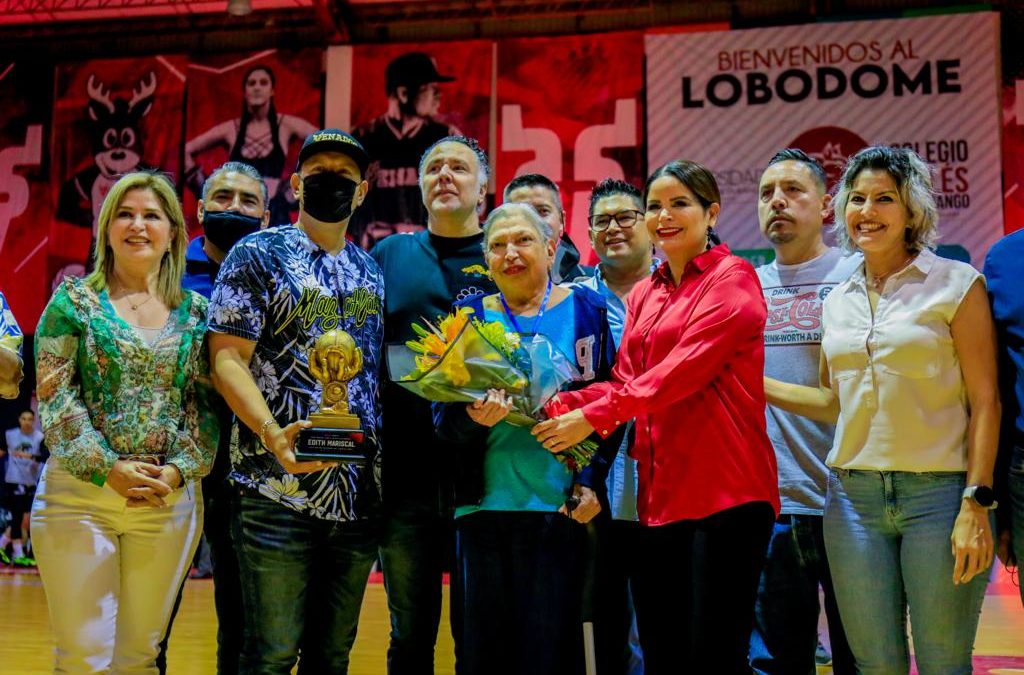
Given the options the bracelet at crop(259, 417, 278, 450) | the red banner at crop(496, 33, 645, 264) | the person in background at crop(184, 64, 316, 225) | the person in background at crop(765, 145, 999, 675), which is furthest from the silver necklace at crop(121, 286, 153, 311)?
the person in background at crop(184, 64, 316, 225)

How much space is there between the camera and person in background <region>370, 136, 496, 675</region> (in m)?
2.89

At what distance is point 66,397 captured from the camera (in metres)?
2.62

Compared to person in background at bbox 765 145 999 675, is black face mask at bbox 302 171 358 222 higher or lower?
higher

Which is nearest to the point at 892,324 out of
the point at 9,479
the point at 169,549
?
the point at 169,549

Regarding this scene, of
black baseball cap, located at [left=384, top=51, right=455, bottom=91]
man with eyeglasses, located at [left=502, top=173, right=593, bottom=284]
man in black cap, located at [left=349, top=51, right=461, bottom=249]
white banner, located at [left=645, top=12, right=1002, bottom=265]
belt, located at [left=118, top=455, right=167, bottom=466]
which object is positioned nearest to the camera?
belt, located at [left=118, top=455, right=167, bottom=466]

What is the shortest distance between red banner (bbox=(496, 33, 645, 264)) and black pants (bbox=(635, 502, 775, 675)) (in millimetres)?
6938

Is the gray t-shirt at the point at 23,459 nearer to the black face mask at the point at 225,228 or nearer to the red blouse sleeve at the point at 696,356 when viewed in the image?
the black face mask at the point at 225,228

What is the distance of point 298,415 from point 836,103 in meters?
7.53

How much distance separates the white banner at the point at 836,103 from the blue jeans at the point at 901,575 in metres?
6.52

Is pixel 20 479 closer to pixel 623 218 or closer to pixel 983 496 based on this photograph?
pixel 623 218

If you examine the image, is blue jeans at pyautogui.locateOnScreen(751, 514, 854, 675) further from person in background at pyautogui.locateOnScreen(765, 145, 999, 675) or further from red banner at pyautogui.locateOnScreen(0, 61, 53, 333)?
red banner at pyautogui.locateOnScreen(0, 61, 53, 333)

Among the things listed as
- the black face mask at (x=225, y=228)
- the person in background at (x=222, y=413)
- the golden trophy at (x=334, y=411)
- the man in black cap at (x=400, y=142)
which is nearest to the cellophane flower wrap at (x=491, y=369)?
the golden trophy at (x=334, y=411)

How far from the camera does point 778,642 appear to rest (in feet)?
10.7

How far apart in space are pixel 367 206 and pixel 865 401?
7494 mm
